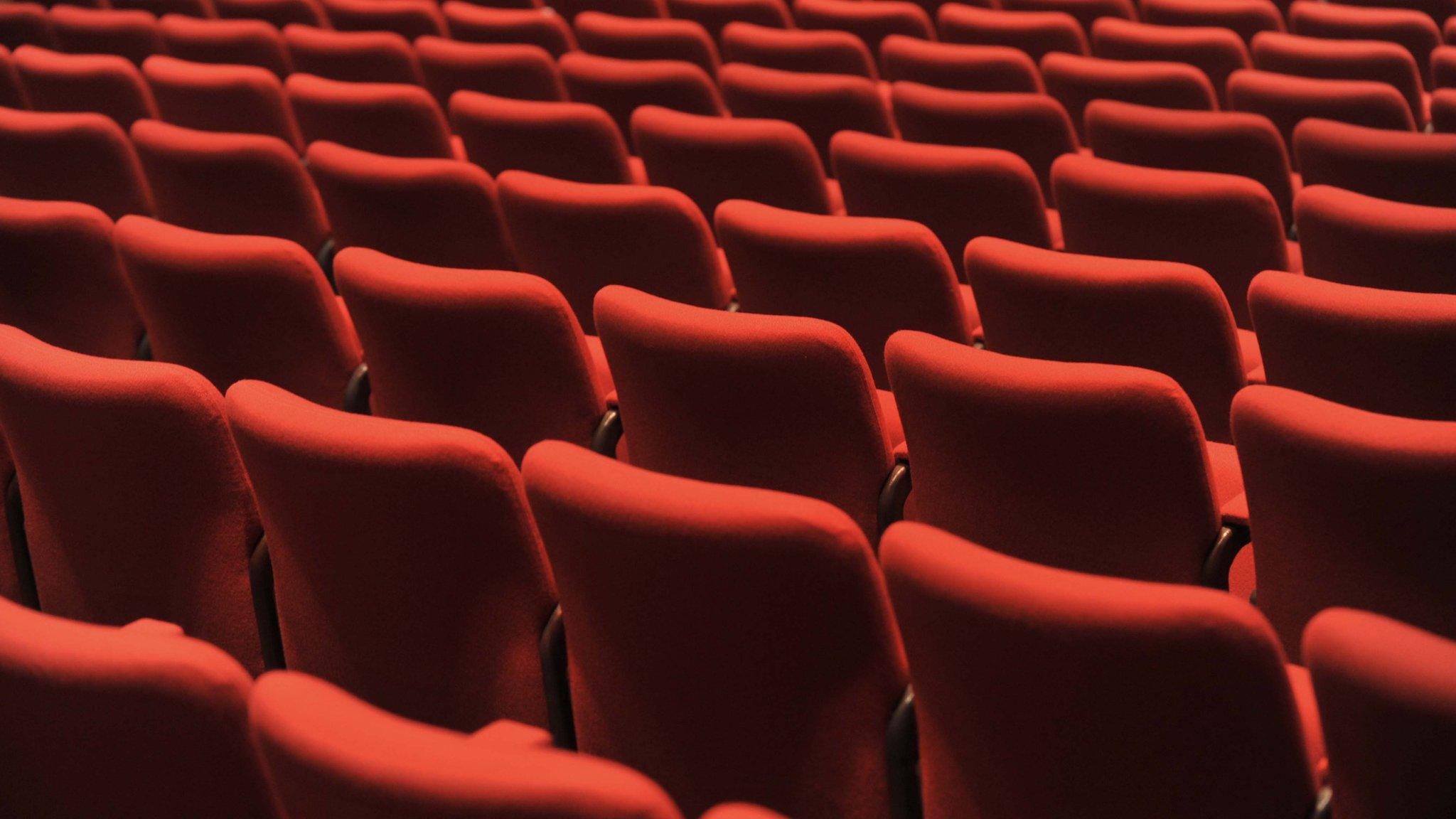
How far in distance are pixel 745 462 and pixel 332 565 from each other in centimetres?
34

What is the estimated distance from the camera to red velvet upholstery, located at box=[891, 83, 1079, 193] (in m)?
1.94

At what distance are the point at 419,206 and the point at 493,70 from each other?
814mm

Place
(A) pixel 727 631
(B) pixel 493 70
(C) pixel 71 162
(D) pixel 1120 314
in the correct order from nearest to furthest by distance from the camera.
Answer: (A) pixel 727 631 → (D) pixel 1120 314 → (C) pixel 71 162 → (B) pixel 493 70

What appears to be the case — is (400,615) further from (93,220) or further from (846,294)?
(93,220)

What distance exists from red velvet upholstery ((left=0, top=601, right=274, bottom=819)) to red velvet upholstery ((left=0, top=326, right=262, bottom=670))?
309 millimetres

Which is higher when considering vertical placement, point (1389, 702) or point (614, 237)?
point (1389, 702)

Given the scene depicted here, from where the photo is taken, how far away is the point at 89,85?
2307 mm

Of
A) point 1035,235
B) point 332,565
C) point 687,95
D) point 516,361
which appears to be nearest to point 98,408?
point 332,565

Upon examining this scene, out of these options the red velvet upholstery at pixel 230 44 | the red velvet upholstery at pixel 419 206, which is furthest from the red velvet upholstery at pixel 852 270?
the red velvet upholstery at pixel 230 44

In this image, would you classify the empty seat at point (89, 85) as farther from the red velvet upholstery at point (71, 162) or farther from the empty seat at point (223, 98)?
the red velvet upholstery at point (71, 162)

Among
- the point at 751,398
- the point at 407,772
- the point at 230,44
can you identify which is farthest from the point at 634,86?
the point at 407,772

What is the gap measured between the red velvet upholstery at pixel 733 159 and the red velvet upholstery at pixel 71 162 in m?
0.66

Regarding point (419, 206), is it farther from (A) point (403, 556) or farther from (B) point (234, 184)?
(A) point (403, 556)

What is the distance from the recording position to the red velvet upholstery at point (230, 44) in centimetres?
262
